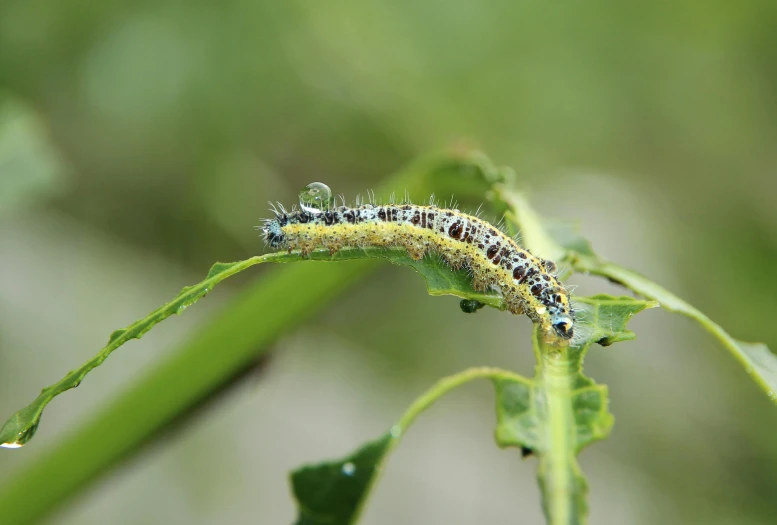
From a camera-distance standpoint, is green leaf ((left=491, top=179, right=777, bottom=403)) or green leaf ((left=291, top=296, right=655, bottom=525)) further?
green leaf ((left=491, top=179, right=777, bottom=403))

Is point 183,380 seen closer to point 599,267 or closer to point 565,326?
point 565,326

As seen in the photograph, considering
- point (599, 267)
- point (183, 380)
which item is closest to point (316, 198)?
point (183, 380)

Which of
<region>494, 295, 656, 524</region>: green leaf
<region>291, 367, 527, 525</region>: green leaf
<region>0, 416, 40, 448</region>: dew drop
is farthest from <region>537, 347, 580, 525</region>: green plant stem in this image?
<region>0, 416, 40, 448</region>: dew drop

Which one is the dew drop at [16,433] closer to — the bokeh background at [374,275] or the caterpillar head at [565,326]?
the caterpillar head at [565,326]

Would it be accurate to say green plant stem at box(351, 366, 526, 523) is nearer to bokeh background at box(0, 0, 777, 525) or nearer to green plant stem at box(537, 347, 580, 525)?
green plant stem at box(537, 347, 580, 525)

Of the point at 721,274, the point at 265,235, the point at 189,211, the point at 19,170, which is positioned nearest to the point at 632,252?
the point at 721,274

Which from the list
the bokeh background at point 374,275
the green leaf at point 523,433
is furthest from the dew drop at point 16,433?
the bokeh background at point 374,275
